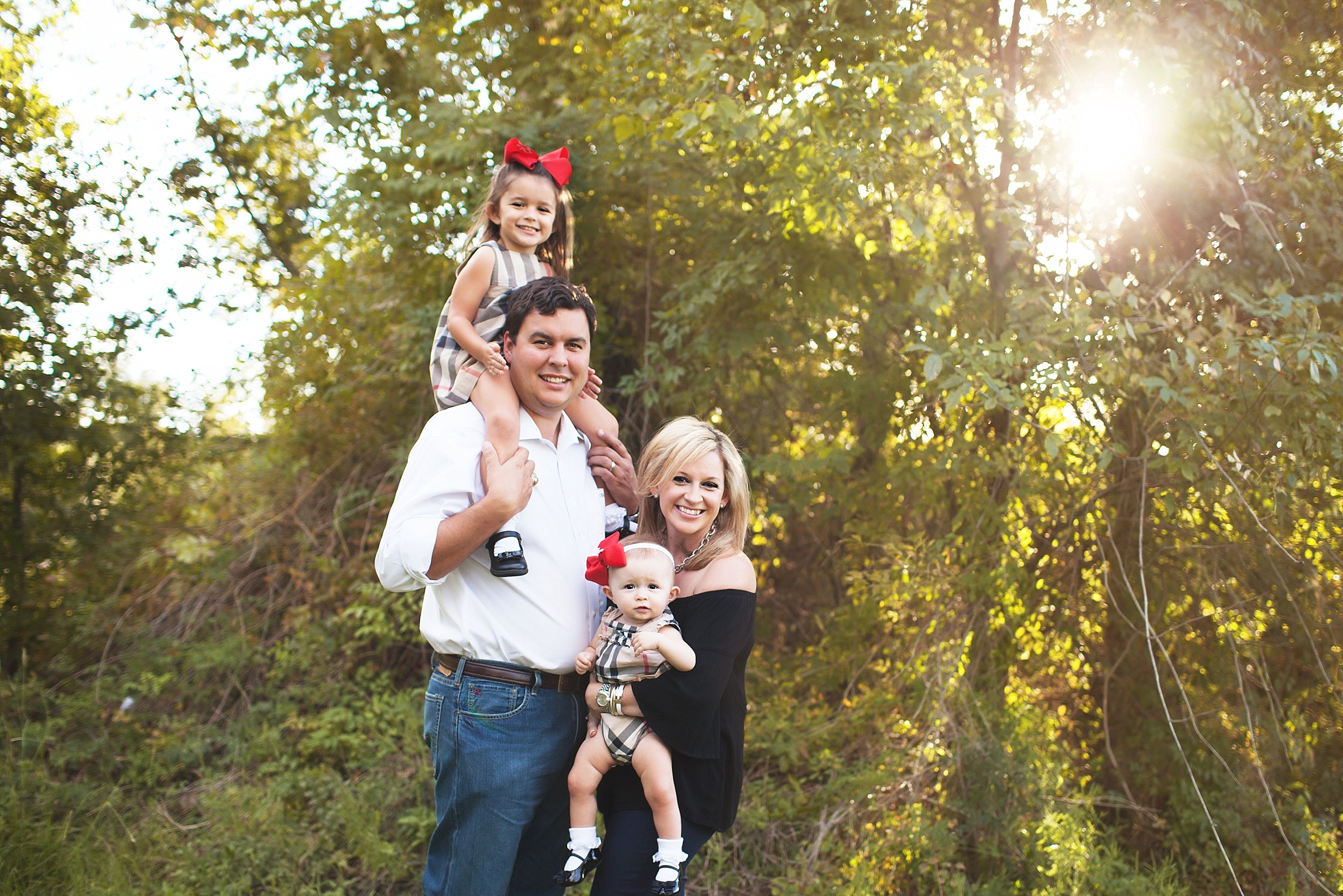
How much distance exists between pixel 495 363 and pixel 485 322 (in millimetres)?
532

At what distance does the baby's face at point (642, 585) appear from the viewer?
6.24 feet

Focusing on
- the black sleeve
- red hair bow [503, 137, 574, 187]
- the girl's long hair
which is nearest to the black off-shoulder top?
the black sleeve

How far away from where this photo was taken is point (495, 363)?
221 cm

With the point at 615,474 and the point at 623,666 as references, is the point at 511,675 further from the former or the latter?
the point at 615,474

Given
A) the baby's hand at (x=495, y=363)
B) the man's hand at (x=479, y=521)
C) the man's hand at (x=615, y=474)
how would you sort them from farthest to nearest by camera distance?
the man's hand at (x=615, y=474) → the baby's hand at (x=495, y=363) → the man's hand at (x=479, y=521)

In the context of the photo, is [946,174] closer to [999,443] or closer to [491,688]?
[999,443]

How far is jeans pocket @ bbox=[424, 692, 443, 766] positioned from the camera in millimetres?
1988

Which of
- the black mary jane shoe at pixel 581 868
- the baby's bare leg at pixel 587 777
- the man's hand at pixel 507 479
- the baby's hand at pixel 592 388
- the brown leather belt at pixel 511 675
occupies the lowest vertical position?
the black mary jane shoe at pixel 581 868

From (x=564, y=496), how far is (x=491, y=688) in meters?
0.48

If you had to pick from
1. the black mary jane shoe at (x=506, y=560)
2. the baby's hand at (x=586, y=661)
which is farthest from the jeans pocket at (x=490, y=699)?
the black mary jane shoe at (x=506, y=560)

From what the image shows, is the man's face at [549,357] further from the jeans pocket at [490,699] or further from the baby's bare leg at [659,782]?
the baby's bare leg at [659,782]

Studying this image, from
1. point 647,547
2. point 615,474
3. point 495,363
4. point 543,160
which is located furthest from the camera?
point 543,160

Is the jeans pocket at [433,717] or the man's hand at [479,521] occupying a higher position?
the man's hand at [479,521]

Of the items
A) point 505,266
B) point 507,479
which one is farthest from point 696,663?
point 505,266
